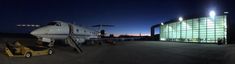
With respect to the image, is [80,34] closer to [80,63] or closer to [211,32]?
[80,63]

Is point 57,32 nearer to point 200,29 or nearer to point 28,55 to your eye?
point 28,55

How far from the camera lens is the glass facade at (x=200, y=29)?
45.4 metres

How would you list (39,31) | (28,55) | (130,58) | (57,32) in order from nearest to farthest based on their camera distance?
1. (130,58)
2. (28,55)
3. (39,31)
4. (57,32)

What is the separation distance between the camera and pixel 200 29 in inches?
1980

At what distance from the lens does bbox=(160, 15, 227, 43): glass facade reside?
149 feet

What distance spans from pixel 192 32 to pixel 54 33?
35912 millimetres

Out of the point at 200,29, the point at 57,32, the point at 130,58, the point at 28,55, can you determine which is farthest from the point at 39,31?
the point at 200,29

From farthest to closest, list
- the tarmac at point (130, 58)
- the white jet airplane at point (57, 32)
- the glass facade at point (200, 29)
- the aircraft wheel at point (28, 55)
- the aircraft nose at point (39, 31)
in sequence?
the glass facade at point (200, 29) → the white jet airplane at point (57, 32) → the aircraft nose at point (39, 31) → the aircraft wheel at point (28, 55) → the tarmac at point (130, 58)

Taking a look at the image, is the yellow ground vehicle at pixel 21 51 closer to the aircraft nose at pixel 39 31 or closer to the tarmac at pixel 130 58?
the tarmac at pixel 130 58

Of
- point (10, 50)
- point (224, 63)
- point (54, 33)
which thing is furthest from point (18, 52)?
point (224, 63)

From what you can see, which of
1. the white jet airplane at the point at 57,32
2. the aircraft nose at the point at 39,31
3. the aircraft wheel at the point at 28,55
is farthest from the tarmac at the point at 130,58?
the white jet airplane at the point at 57,32

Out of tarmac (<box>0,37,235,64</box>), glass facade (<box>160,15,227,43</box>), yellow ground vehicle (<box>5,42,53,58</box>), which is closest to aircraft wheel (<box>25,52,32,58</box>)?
yellow ground vehicle (<box>5,42,53,58</box>)

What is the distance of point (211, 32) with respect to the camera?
4741cm

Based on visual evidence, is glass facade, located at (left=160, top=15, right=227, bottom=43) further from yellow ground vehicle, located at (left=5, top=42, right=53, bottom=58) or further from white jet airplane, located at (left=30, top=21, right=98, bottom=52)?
yellow ground vehicle, located at (left=5, top=42, right=53, bottom=58)
